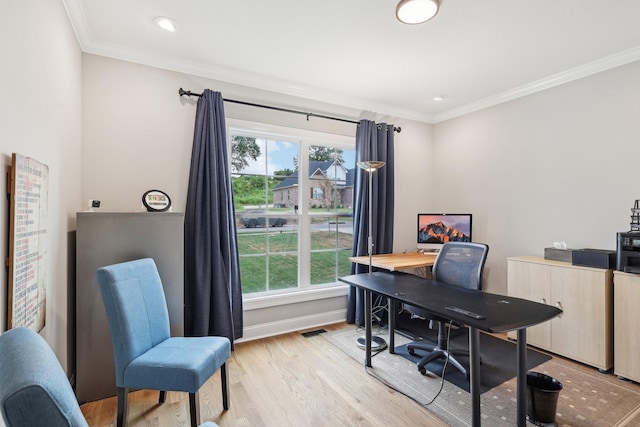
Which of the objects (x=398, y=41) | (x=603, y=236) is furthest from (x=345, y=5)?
(x=603, y=236)

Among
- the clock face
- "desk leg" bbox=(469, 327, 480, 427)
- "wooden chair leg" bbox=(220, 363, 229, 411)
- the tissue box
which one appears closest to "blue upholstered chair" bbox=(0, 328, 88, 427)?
"wooden chair leg" bbox=(220, 363, 229, 411)

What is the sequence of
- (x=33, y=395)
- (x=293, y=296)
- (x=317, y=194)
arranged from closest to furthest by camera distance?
1. (x=33, y=395)
2. (x=293, y=296)
3. (x=317, y=194)

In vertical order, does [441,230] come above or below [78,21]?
below

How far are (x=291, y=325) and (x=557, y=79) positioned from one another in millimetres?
3520

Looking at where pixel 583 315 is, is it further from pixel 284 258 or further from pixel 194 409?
pixel 194 409

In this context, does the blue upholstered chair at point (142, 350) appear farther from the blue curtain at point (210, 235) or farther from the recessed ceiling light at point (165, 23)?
the recessed ceiling light at point (165, 23)

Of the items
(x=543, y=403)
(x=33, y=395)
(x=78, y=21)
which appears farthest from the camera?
(x=78, y=21)

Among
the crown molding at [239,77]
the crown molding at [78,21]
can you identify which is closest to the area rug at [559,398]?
the crown molding at [239,77]

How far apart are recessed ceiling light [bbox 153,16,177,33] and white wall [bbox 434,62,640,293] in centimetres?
325

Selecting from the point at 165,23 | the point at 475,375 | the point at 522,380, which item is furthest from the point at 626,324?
the point at 165,23

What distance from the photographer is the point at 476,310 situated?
183 cm

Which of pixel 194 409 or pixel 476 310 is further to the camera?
pixel 476 310

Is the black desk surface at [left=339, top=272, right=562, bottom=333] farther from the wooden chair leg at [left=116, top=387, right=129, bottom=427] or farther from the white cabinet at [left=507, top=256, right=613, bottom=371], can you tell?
the wooden chair leg at [left=116, top=387, right=129, bottom=427]

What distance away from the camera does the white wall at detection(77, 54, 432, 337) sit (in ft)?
8.05
